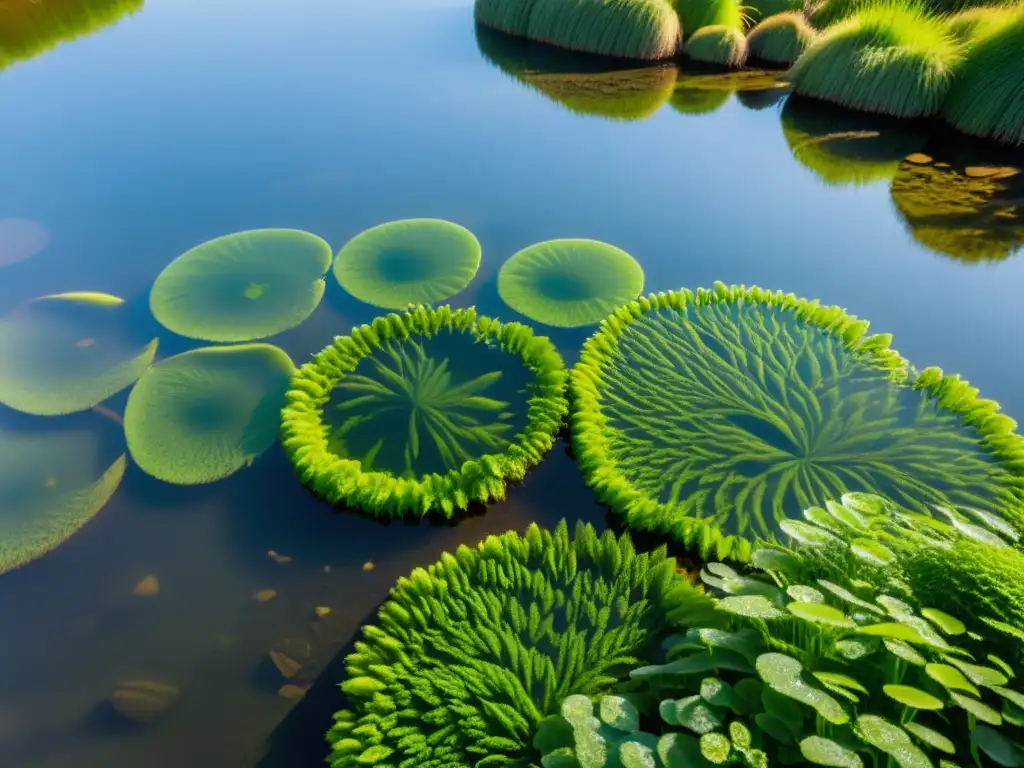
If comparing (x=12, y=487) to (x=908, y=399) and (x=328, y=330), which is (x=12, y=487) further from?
(x=908, y=399)

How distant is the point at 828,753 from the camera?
3.94 feet

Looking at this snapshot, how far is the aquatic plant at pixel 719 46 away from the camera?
7113 millimetres

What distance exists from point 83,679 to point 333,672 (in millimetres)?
957

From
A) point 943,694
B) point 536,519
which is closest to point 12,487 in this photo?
point 536,519

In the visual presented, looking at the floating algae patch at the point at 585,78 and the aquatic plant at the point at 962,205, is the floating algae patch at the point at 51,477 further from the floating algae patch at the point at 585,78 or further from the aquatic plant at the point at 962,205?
the aquatic plant at the point at 962,205

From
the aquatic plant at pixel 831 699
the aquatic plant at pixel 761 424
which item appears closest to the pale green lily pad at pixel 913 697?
the aquatic plant at pixel 831 699

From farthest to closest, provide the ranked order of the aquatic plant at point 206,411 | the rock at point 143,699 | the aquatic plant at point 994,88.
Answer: the aquatic plant at point 994,88 → the aquatic plant at point 206,411 → the rock at point 143,699

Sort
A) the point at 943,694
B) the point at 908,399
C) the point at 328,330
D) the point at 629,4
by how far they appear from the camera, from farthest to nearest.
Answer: the point at 629,4, the point at 328,330, the point at 908,399, the point at 943,694

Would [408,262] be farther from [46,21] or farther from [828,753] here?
[46,21]

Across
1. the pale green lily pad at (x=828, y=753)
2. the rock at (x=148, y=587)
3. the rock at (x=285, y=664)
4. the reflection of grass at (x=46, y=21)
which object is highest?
the reflection of grass at (x=46, y=21)

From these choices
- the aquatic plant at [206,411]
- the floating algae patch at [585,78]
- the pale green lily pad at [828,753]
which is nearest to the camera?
the pale green lily pad at [828,753]

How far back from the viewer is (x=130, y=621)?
8.38 feet

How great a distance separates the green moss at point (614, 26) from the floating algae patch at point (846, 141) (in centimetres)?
167

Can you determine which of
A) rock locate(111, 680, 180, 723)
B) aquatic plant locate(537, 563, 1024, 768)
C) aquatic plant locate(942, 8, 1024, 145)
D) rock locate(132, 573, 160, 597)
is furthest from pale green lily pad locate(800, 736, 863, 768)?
aquatic plant locate(942, 8, 1024, 145)
